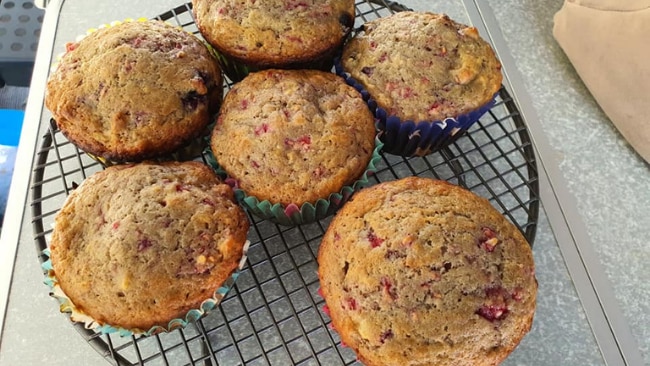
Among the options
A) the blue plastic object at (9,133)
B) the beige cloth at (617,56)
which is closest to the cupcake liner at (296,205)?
the beige cloth at (617,56)

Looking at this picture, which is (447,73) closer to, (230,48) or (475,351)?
(230,48)

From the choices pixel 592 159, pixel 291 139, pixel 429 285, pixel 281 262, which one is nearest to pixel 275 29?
pixel 291 139

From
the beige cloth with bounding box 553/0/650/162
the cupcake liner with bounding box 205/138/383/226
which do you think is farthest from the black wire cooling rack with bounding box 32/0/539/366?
the beige cloth with bounding box 553/0/650/162

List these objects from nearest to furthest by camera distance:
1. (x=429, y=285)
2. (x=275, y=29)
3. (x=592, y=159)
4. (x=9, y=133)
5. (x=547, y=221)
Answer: (x=429, y=285) < (x=275, y=29) < (x=547, y=221) < (x=592, y=159) < (x=9, y=133)

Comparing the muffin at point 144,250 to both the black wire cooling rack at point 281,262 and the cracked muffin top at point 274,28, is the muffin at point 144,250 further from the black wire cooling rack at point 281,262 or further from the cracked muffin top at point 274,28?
the cracked muffin top at point 274,28

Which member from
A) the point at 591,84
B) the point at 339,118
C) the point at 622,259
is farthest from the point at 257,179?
the point at 591,84

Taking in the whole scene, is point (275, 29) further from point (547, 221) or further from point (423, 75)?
point (547, 221)

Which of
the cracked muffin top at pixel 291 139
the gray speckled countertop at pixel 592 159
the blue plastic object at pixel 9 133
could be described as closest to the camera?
the cracked muffin top at pixel 291 139
